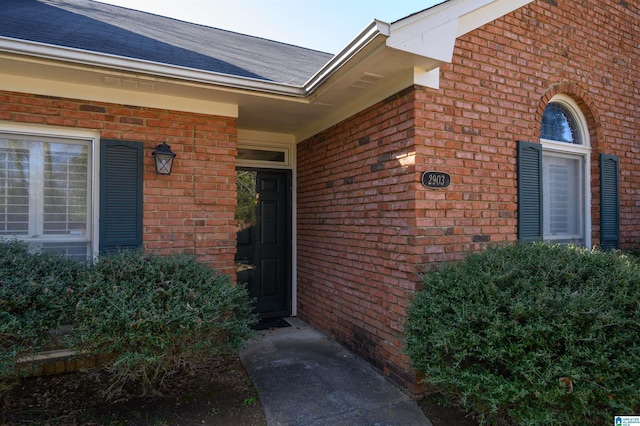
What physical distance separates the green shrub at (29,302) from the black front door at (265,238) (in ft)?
8.78

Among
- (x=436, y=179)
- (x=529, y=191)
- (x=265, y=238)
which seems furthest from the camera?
(x=265, y=238)

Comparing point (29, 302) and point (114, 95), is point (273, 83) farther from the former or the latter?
point (29, 302)

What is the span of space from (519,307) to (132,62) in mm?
3522

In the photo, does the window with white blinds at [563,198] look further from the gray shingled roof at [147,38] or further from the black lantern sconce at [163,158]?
the black lantern sconce at [163,158]

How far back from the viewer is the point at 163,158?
3748 millimetres

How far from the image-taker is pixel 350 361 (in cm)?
398

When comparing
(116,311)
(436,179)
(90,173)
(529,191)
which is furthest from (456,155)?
(90,173)

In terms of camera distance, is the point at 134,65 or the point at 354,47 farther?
the point at 134,65

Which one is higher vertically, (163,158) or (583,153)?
(583,153)

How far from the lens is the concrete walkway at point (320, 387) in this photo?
9.59ft

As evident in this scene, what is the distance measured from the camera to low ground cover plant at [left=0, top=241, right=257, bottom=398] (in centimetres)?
251

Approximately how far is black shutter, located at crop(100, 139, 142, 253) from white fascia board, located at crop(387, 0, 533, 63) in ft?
8.90

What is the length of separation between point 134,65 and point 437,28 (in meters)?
2.60

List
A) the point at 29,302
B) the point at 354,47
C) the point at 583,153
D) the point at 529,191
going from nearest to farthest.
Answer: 1. the point at 29,302
2. the point at 354,47
3. the point at 529,191
4. the point at 583,153
